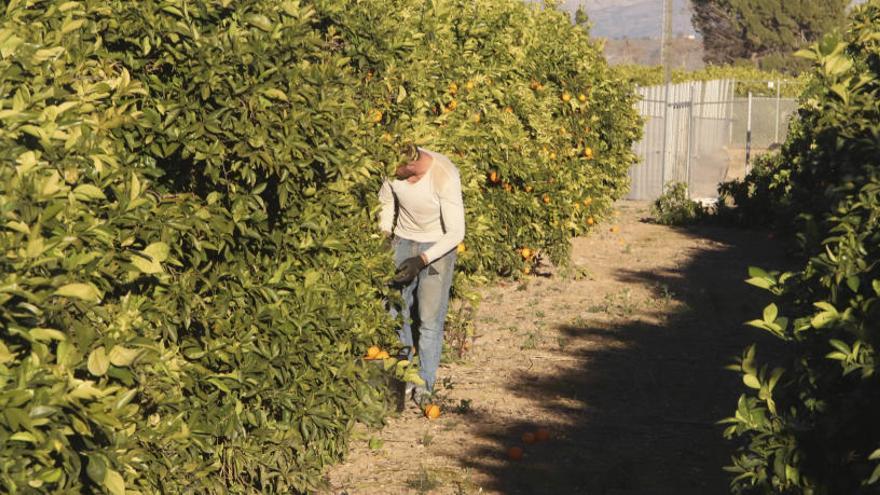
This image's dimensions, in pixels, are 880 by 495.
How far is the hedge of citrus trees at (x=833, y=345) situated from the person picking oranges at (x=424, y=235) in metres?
3.23

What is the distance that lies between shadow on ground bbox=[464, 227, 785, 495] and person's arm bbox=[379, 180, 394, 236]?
148 centimetres

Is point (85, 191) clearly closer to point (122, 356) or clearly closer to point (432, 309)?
point (122, 356)

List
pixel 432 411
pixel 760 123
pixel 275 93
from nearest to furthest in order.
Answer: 1. pixel 275 93
2. pixel 432 411
3. pixel 760 123

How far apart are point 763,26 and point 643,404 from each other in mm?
72974

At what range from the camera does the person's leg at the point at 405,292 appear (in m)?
7.75

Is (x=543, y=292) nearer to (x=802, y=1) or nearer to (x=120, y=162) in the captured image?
(x=120, y=162)

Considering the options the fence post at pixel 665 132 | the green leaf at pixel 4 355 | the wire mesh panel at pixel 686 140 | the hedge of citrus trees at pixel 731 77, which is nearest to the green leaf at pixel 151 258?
the green leaf at pixel 4 355

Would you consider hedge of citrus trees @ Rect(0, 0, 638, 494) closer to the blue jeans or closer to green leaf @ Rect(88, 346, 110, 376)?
green leaf @ Rect(88, 346, 110, 376)

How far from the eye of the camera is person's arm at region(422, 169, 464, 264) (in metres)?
7.55

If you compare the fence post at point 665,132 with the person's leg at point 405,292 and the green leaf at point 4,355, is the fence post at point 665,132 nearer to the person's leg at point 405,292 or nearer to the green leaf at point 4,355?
the person's leg at point 405,292

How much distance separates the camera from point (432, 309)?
7816mm

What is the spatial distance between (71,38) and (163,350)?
1.23 metres

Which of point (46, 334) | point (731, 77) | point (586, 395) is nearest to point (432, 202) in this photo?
point (586, 395)

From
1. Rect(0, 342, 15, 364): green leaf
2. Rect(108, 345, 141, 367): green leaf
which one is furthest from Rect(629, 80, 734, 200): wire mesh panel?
Rect(0, 342, 15, 364): green leaf
